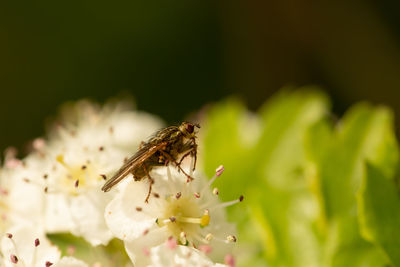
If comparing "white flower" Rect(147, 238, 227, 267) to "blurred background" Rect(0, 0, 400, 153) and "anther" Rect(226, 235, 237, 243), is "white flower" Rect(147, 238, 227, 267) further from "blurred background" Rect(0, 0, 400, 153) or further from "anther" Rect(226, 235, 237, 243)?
"blurred background" Rect(0, 0, 400, 153)

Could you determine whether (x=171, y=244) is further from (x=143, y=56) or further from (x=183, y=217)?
(x=143, y=56)

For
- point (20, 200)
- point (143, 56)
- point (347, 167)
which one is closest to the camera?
point (347, 167)

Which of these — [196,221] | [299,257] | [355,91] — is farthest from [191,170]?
[355,91]

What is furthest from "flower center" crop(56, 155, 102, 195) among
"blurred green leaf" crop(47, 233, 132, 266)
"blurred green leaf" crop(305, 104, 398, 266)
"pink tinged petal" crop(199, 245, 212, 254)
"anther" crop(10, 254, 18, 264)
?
"blurred green leaf" crop(305, 104, 398, 266)

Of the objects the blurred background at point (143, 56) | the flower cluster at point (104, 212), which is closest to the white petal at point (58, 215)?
the flower cluster at point (104, 212)

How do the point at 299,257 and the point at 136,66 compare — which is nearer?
the point at 299,257

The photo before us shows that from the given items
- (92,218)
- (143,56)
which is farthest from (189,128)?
(143,56)

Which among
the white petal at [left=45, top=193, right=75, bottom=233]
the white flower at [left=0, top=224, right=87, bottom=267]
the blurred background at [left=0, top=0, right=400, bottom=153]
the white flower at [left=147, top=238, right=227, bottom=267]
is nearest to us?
the white flower at [left=147, top=238, right=227, bottom=267]

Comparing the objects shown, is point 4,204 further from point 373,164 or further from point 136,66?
point 136,66
